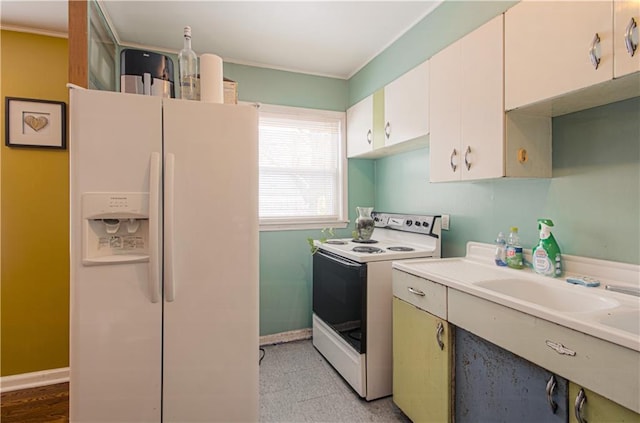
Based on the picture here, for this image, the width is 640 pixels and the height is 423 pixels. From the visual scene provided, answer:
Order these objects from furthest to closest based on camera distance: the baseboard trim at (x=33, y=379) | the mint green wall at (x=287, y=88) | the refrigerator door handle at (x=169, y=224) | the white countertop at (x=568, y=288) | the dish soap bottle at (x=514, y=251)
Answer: the mint green wall at (x=287, y=88) → the baseboard trim at (x=33, y=379) → the dish soap bottle at (x=514, y=251) → the refrigerator door handle at (x=169, y=224) → the white countertop at (x=568, y=288)

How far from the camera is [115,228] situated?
141cm

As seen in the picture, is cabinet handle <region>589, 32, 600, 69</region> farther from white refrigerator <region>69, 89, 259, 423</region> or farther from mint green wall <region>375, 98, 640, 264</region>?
white refrigerator <region>69, 89, 259, 423</region>

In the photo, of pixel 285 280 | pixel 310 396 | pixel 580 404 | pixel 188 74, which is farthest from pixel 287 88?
pixel 580 404

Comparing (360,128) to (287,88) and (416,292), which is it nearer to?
(287,88)

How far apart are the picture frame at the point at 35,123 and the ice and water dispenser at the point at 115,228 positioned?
4.93 ft

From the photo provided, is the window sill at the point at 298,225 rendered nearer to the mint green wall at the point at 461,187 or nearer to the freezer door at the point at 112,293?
the mint green wall at the point at 461,187

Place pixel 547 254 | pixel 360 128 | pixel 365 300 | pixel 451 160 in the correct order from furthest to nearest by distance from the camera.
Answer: pixel 360 128
pixel 365 300
pixel 451 160
pixel 547 254

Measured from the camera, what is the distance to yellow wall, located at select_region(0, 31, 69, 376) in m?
2.30

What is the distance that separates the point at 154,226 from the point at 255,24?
1.72 m

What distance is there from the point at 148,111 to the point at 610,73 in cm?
174

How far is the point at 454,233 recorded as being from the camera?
7.16 feet

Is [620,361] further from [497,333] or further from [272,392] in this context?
[272,392]

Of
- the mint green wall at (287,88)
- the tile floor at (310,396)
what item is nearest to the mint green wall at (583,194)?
the tile floor at (310,396)

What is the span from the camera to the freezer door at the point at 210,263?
1408mm
